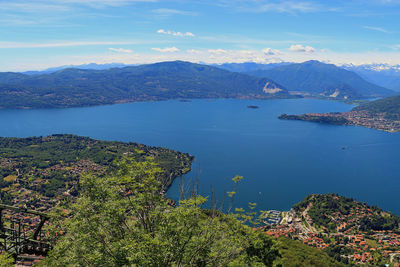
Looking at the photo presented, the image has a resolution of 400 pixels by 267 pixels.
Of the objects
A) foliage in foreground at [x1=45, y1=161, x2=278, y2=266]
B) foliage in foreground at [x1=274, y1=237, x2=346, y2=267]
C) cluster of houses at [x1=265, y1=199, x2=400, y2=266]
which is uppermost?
foliage in foreground at [x1=45, y1=161, x2=278, y2=266]

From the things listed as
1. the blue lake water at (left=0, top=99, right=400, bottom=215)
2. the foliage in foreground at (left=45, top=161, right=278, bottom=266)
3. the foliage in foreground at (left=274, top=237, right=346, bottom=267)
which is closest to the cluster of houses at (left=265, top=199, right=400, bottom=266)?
the foliage in foreground at (left=274, top=237, right=346, bottom=267)

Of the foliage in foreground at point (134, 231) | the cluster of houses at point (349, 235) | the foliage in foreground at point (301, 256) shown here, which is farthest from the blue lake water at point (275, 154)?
the foliage in foreground at point (134, 231)

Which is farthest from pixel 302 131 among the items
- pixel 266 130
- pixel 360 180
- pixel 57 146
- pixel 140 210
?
pixel 140 210

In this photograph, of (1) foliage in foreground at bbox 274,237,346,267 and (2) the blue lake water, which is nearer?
(1) foliage in foreground at bbox 274,237,346,267

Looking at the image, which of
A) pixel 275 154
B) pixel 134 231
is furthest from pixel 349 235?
pixel 275 154

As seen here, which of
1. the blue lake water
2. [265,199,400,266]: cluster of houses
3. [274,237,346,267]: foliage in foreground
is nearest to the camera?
[274,237,346,267]: foliage in foreground

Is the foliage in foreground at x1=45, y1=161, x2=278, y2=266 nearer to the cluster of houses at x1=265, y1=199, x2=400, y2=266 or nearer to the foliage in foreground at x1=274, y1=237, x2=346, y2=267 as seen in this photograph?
the foliage in foreground at x1=274, y1=237, x2=346, y2=267
